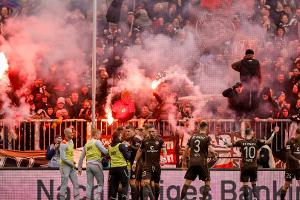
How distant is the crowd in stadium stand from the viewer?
27.0 metres

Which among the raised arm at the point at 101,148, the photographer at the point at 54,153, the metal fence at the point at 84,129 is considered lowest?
the photographer at the point at 54,153

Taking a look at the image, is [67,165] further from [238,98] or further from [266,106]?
[266,106]

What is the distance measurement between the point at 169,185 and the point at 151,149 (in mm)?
2701

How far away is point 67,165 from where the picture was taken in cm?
2277

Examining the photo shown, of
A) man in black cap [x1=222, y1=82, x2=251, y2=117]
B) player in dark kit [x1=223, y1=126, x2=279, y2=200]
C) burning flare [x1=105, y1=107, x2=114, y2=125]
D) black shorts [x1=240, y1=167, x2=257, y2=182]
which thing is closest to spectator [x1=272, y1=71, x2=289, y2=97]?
man in black cap [x1=222, y1=82, x2=251, y2=117]

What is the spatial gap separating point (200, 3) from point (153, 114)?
348cm

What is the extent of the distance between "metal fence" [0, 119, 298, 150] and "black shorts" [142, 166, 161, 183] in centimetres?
419

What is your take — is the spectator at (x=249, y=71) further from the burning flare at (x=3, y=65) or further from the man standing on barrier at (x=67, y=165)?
the man standing on barrier at (x=67, y=165)

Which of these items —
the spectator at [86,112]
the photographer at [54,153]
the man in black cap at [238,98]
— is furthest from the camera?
the man in black cap at [238,98]

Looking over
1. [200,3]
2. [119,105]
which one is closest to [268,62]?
[200,3]

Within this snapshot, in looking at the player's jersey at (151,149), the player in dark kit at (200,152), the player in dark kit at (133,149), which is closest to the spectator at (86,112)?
the player in dark kit at (133,149)

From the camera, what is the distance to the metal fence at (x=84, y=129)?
26.8m

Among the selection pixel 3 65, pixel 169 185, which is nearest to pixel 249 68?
pixel 169 185

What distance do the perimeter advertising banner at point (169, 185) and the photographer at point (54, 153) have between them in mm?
638
